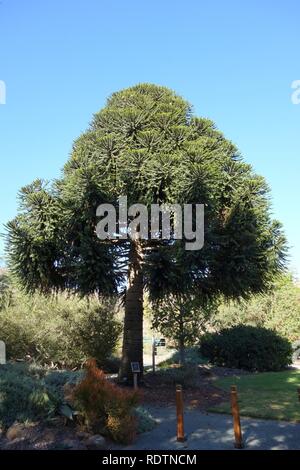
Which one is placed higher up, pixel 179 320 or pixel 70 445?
pixel 179 320

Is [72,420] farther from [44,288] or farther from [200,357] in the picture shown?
[200,357]

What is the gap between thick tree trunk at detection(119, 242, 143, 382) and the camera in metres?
13.8

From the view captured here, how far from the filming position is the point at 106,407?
7523 mm

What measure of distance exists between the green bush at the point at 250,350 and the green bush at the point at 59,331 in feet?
14.9

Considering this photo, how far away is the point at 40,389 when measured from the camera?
8844 mm

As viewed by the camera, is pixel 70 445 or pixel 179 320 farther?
pixel 179 320

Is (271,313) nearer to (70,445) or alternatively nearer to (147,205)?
(147,205)

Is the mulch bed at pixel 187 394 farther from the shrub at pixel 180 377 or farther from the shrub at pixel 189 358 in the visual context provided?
the shrub at pixel 189 358

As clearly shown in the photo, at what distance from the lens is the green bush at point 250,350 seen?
19516mm

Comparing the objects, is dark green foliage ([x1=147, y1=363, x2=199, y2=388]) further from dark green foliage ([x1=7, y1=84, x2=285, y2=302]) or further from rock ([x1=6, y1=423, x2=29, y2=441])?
rock ([x1=6, y1=423, x2=29, y2=441])

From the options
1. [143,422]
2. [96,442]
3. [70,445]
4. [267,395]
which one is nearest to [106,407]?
[96,442]

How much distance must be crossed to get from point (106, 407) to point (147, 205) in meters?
6.50
